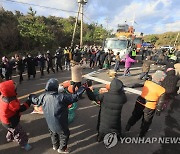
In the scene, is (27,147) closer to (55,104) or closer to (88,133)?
(55,104)

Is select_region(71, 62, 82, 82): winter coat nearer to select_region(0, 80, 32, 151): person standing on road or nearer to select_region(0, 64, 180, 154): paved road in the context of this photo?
select_region(0, 64, 180, 154): paved road

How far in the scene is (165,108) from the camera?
7.90 meters

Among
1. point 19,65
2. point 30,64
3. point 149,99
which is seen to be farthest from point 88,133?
point 30,64

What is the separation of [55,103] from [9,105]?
42.3 inches

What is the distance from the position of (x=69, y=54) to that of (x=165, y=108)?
874 cm

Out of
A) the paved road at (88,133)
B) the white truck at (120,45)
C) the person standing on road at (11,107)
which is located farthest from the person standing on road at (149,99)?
the white truck at (120,45)

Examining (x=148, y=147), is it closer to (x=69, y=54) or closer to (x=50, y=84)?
(x=50, y=84)

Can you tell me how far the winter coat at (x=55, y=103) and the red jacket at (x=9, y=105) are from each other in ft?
1.57

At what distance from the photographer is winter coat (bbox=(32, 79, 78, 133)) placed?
391cm

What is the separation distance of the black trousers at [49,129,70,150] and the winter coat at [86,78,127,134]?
92 cm

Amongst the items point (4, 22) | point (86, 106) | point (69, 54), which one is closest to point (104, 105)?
point (86, 106)

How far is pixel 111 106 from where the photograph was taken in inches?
176

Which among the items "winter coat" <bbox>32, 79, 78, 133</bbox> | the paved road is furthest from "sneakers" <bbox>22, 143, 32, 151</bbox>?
"winter coat" <bbox>32, 79, 78, 133</bbox>

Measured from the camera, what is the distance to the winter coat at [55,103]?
154 inches
